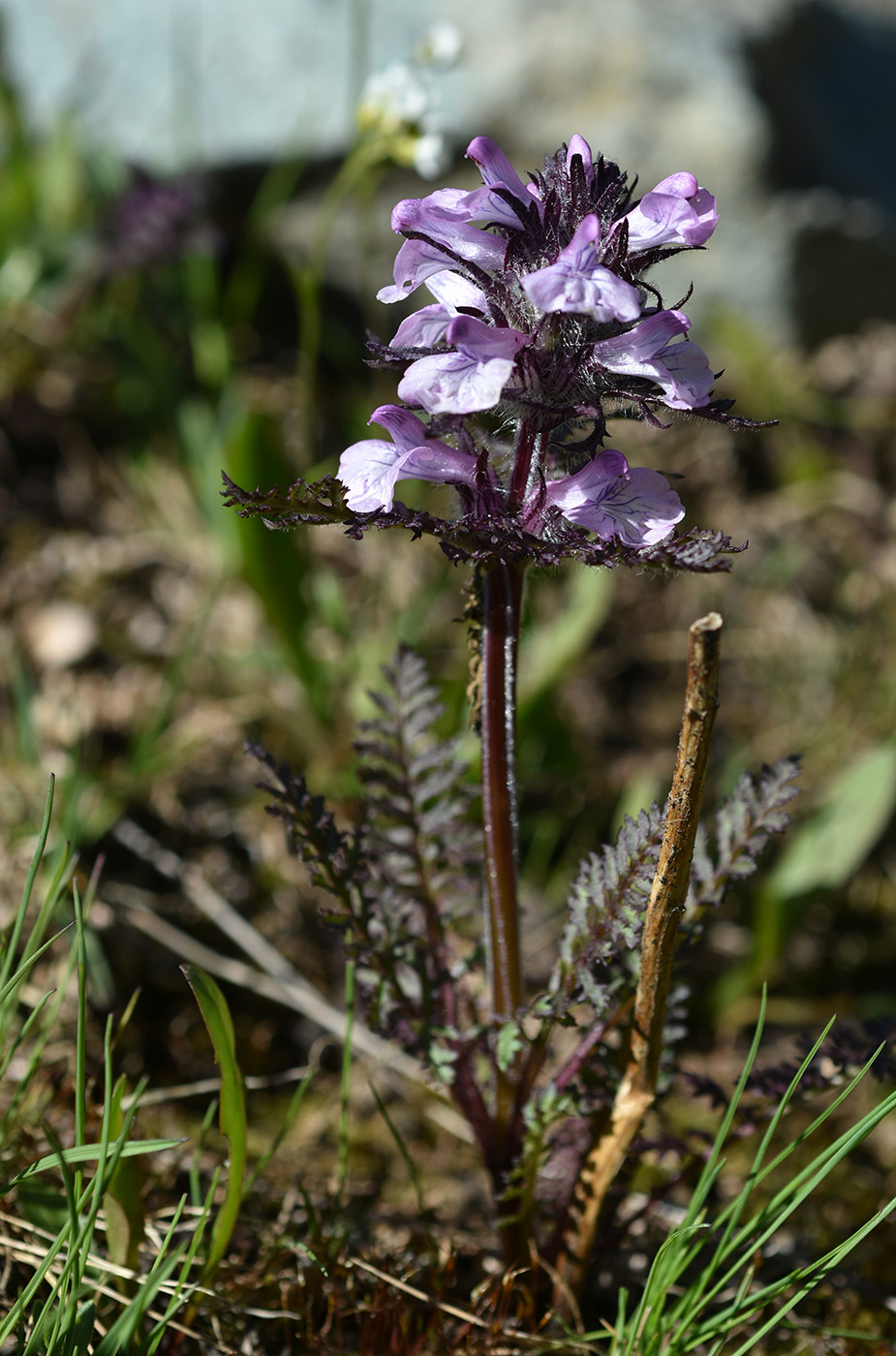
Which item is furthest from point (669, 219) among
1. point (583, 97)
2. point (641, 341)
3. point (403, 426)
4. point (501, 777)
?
point (583, 97)

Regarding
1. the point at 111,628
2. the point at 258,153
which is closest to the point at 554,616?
the point at 111,628

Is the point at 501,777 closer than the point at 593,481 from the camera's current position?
No

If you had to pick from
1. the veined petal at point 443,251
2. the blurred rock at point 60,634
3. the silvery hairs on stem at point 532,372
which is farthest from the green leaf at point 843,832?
the blurred rock at point 60,634

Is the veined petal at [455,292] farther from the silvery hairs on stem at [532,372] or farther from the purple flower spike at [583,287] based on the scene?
the purple flower spike at [583,287]

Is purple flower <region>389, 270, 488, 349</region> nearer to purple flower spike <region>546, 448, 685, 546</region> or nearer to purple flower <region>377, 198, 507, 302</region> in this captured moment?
purple flower <region>377, 198, 507, 302</region>

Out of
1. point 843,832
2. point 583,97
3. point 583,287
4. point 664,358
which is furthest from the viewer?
point 583,97

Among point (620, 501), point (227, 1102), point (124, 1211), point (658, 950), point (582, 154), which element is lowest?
point (124, 1211)

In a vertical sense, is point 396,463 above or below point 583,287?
below

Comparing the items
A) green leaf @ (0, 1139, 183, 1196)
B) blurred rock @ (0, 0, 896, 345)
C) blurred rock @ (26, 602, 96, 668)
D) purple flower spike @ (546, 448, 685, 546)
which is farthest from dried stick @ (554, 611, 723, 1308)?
blurred rock @ (0, 0, 896, 345)

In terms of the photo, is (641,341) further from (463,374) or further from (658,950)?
(658,950)
